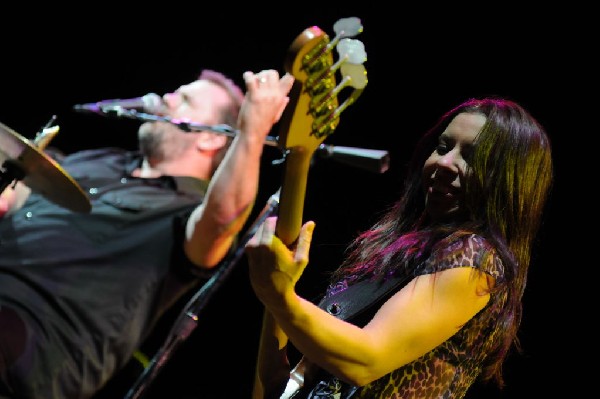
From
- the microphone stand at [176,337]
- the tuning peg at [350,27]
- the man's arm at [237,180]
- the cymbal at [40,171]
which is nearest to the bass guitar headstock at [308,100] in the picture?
the tuning peg at [350,27]

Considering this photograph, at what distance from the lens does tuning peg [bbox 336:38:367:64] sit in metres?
1.27

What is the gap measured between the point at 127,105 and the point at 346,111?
1079mm

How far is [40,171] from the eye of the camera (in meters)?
2.04

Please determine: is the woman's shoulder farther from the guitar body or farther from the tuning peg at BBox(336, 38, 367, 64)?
the tuning peg at BBox(336, 38, 367, 64)

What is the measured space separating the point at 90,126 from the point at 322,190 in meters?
1.79

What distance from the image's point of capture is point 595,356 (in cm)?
235

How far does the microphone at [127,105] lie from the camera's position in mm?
2387

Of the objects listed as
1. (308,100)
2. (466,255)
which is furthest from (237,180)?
(466,255)

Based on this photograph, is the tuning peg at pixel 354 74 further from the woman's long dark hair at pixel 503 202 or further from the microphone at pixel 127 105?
the microphone at pixel 127 105

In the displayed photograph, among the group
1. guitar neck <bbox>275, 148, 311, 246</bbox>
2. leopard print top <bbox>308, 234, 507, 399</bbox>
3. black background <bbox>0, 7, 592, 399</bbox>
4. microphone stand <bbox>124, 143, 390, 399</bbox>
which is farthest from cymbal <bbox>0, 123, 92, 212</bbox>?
leopard print top <bbox>308, 234, 507, 399</bbox>

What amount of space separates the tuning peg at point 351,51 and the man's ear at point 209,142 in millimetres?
1826

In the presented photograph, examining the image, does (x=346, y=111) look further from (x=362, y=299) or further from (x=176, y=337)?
(x=362, y=299)

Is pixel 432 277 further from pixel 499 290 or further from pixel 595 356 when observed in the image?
pixel 595 356

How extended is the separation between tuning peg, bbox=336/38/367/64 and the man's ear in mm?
1826
